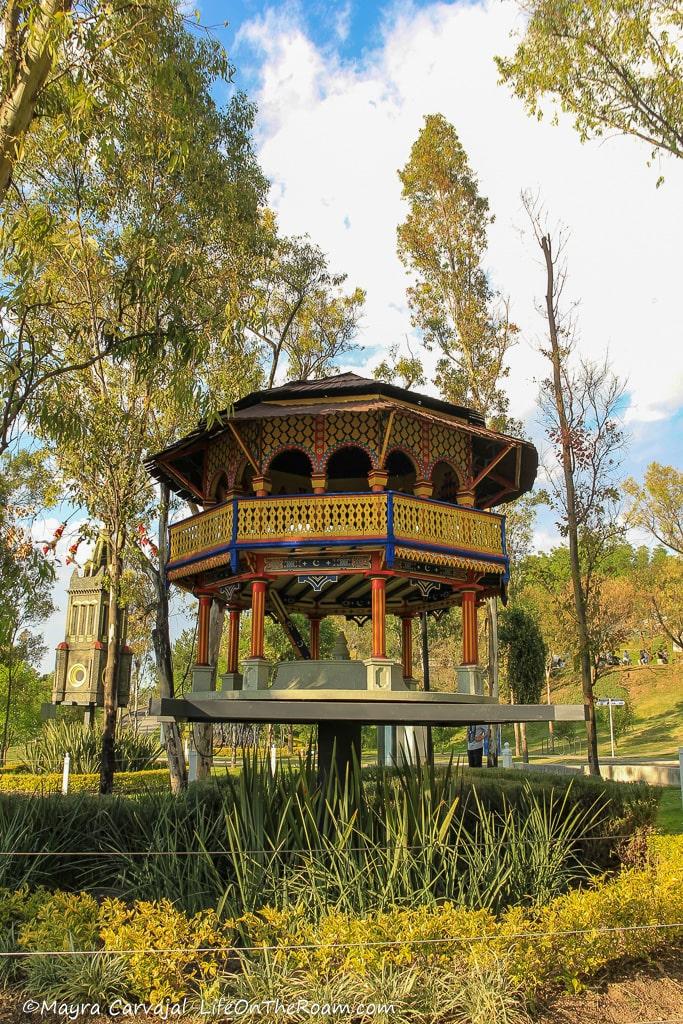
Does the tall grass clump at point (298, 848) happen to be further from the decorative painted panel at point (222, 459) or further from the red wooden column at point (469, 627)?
the decorative painted panel at point (222, 459)

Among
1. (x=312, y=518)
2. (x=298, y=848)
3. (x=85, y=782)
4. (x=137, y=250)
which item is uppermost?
(x=137, y=250)

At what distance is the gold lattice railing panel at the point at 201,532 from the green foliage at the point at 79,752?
1098cm

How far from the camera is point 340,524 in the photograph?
1411 cm

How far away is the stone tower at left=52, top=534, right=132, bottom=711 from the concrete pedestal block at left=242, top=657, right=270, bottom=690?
18.2 m

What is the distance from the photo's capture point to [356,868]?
763 centimetres

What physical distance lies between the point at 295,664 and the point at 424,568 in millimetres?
3295

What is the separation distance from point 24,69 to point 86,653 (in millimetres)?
26954

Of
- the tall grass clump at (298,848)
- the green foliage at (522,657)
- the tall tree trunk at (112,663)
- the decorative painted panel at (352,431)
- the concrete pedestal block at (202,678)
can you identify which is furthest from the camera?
the green foliage at (522,657)

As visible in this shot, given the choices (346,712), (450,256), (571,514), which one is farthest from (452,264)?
(346,712)

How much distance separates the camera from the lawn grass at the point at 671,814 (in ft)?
45.9

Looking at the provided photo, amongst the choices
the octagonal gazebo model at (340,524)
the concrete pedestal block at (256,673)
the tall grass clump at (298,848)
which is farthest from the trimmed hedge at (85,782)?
the tall grass clump at (298,848)

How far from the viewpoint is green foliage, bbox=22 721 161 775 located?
25.5 metres

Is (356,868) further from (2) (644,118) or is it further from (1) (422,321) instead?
(1) (422,321)

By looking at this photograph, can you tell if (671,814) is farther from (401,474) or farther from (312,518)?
(312,518)
